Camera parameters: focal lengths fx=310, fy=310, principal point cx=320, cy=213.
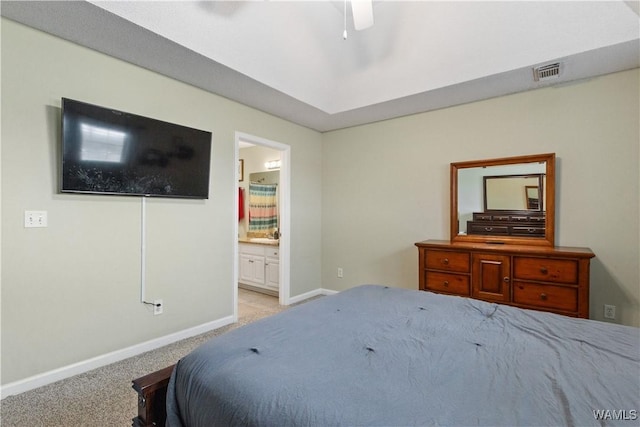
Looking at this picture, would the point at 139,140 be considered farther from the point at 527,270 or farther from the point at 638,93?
the point at 638,93

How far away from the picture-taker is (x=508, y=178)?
3.25m

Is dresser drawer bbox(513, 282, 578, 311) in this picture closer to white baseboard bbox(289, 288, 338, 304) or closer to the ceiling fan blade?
white baseboard bbox(289, 288, 338, 304)

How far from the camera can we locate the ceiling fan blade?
1.96m

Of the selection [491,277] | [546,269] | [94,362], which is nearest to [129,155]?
[94,362]

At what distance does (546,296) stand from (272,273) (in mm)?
3255

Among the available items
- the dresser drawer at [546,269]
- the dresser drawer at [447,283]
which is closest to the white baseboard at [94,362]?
the dresser drawer at [447,283]

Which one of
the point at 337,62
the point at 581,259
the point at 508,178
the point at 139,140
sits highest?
the point at 337,62

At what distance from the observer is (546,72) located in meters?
2.74

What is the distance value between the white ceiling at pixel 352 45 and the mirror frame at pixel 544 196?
701 mm

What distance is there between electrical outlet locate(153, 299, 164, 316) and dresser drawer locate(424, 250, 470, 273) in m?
2.62

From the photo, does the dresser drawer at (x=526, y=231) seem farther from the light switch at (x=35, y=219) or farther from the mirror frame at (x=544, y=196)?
the light switch at (x=35, y=219)

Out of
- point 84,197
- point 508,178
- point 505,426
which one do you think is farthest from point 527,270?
point 84,197

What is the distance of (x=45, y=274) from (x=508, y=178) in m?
4.14

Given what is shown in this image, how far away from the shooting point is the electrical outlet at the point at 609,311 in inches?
109
